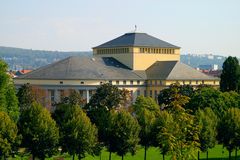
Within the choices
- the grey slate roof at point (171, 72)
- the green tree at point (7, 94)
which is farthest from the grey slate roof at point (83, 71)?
the green tree at point (7, 94)

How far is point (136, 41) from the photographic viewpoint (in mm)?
147625

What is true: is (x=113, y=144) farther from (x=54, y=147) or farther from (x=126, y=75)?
(x=126, y=75)

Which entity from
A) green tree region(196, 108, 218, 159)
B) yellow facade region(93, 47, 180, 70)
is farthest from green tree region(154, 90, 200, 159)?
yellow facade region(93, 47, 180, 70)

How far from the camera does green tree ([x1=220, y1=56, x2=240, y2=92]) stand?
10550cm

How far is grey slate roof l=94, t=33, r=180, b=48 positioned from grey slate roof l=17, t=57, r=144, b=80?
7588 millimetres

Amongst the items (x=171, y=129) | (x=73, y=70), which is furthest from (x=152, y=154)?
(x=73, y=70)

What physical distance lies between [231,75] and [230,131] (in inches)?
1484

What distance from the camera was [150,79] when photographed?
139 meters

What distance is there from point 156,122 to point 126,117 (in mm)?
3983

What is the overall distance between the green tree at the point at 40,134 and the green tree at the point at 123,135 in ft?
22.0

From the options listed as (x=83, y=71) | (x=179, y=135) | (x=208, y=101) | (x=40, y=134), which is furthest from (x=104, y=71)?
(x=179, y=135)

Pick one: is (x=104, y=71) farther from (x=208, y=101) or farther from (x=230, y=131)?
(x=230, y=131)

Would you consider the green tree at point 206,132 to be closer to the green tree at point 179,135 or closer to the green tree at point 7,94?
the green tree at point 7,94

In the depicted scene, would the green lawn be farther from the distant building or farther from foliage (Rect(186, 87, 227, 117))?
the distant building
